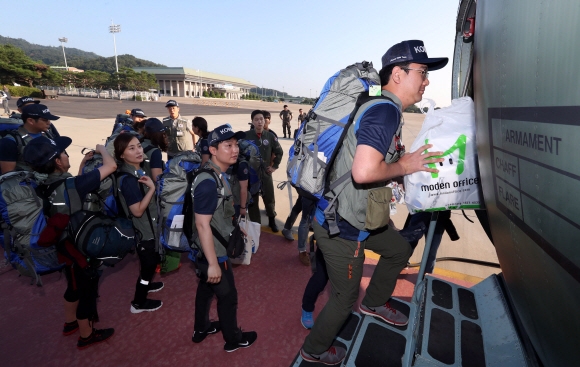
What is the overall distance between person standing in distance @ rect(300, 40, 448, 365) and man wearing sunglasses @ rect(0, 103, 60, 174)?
3608 millimetres

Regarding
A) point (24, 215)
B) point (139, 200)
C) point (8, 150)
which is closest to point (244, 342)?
point (139, 200)

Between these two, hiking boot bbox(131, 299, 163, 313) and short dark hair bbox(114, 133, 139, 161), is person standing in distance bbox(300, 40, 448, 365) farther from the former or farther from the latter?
short dark hair bbox(114, 133, 139, 161)

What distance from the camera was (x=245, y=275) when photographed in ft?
12.8

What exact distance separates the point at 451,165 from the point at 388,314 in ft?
4.97

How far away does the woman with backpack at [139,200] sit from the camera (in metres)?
2.84

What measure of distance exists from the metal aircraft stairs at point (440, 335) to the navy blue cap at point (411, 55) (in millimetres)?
1054

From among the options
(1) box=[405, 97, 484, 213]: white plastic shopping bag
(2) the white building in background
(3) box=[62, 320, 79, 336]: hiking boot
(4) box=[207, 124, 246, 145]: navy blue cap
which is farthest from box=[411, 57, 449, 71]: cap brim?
(2) the white building in background

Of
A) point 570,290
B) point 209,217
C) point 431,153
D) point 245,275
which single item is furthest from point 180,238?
point 570,290

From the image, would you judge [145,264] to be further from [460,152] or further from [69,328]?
[460,152]

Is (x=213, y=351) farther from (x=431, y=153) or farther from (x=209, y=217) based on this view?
(x=431, y=153)

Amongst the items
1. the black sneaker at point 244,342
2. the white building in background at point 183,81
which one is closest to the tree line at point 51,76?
the white building in background at point 183,81

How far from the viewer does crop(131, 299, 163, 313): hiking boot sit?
10.6ft

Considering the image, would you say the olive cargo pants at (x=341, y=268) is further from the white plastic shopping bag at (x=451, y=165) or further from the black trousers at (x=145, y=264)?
the black trousers at (x=145, y=264)

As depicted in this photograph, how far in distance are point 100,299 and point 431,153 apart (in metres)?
3.67
